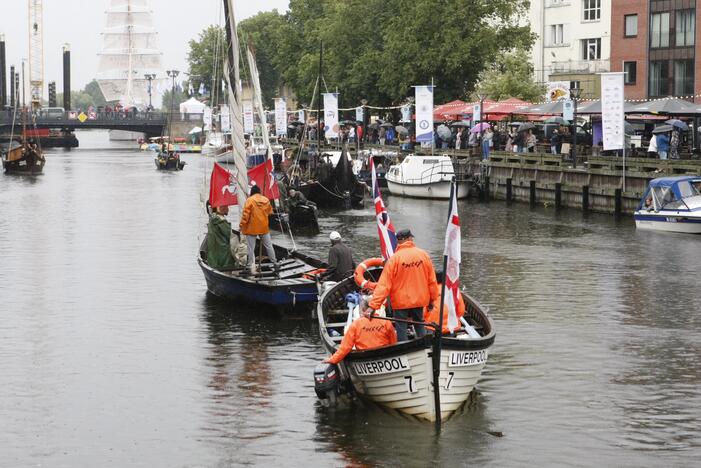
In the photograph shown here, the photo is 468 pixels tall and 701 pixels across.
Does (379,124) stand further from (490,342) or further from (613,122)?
(490,342)

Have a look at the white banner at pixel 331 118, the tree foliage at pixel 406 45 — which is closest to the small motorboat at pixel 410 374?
the tree foliage at pixel 406 45

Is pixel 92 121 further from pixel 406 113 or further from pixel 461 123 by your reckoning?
pixel 406 113

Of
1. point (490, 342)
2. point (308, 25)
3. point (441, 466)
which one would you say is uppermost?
point (308, 25)

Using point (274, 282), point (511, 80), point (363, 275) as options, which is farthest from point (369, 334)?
point (511, 80)

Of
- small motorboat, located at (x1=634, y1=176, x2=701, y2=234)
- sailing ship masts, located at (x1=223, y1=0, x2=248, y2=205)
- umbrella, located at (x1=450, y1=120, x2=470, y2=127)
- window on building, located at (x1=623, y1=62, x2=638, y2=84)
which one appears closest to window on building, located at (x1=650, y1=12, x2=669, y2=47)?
window on building, located at (x1=623, y1=62, x2=638, y2=84)

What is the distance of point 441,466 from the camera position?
1759 centimetres

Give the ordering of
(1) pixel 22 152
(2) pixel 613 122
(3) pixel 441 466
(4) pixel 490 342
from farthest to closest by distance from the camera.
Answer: (1) pixel 22 152, (2) pixel 613 122, (4) pixel 490 342, (3) pixel 441 466

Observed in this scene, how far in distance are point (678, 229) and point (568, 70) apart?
52.1 metres

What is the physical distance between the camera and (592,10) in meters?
96.8

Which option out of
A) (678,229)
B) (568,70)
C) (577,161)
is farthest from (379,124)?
(678,229)

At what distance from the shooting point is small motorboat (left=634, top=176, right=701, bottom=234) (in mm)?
46531

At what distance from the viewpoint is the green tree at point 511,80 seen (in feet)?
289

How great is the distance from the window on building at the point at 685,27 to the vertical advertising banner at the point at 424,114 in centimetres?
2450

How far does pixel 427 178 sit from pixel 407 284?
47.8 m
